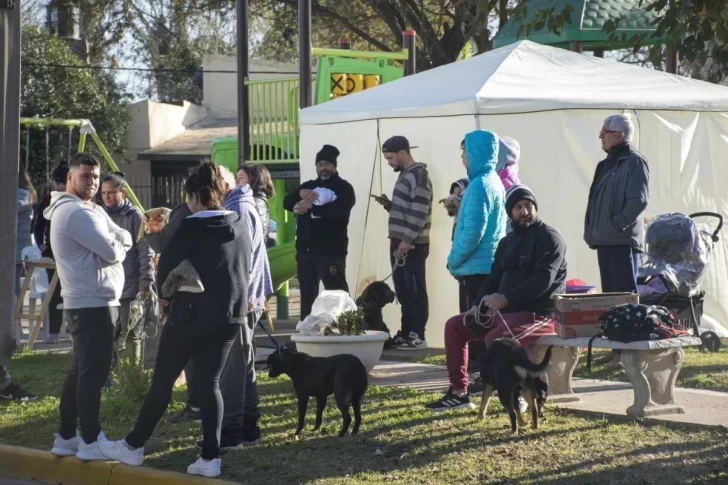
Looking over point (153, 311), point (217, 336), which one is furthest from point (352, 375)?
point (153, 311)

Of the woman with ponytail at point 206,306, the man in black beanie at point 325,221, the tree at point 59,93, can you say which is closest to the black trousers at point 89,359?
the woman with ponytail at point 206,306

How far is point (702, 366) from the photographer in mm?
9727

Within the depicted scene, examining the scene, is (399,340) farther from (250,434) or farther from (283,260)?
(250,434)

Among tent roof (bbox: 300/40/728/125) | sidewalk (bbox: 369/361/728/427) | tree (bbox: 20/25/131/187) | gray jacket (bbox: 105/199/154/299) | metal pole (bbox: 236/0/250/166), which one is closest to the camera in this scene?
sidewalk (bbox: 369/361/728/427)

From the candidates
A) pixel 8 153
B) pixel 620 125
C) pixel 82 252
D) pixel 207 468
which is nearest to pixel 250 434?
pixel 207 468

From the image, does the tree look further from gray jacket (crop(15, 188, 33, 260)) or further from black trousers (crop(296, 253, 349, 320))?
black trousers (crop(296, 253, 349, 320))

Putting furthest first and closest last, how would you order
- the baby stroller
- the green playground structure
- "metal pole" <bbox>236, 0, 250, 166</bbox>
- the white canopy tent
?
the green playground structure < "metal pole" <bbox>236, 0, 250, 166</bbox> < the white canopy tent < the baby stroller

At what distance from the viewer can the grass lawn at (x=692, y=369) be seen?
8.98 meters

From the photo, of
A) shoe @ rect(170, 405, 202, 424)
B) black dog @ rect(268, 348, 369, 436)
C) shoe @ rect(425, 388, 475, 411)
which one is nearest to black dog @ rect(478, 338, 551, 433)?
shoe @ rect(425, 388, 475, 411)

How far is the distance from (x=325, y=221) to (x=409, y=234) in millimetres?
849

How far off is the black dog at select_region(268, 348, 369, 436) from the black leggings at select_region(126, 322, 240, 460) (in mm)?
986

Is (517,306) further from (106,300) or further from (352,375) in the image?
(106,300)

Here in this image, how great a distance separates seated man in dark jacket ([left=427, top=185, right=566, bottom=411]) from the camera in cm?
793

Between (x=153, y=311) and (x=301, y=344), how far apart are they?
1.30 meters
